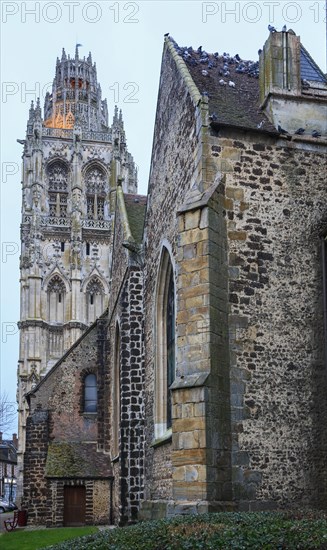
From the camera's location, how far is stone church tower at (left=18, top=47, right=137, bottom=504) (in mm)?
69188

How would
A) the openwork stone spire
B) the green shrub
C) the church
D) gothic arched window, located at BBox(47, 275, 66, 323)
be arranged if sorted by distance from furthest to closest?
the openwork stone spire
gothic arched window, located at BBox(47, 275, 66, 323)
the church
the green shrub

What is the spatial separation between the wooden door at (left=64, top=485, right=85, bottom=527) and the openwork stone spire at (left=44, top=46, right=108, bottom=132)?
62.6m

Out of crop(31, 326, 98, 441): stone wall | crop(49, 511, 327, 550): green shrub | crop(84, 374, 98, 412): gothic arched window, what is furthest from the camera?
crop(84, 374, 98, 412): gothic arched window

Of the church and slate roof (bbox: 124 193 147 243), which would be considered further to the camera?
slate roof (bbox: 124 193 147 243)

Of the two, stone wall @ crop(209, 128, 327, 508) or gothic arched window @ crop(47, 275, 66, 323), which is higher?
gothic arched window @ crop(47, 275, 66, 323)

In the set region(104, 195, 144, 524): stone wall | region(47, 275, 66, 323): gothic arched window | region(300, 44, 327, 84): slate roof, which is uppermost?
region(47, 275, 66, 323): gothic arched window

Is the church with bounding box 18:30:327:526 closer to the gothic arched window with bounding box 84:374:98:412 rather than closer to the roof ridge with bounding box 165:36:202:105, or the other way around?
the roof ridge with bounding box 165:36:202:105

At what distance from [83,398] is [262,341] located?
15.9 m

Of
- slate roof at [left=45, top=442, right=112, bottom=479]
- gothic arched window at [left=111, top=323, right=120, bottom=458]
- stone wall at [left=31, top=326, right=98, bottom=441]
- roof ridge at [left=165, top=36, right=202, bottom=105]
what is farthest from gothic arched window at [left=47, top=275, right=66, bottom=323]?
roof ridge at [left=165, top=36, right=202, bottom=105]

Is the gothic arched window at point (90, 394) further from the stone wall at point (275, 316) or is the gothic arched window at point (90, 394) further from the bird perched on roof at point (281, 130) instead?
the bird perched on roof at point (281, 130)

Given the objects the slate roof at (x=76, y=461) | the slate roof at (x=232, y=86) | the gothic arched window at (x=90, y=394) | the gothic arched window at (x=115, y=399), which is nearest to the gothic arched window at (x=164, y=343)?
the slate roof at (x=232, y=86)

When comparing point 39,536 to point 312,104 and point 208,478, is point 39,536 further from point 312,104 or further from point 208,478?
point 312,104

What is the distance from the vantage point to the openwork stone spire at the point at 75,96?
287 feet

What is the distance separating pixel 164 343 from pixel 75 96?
7416 centimetres
